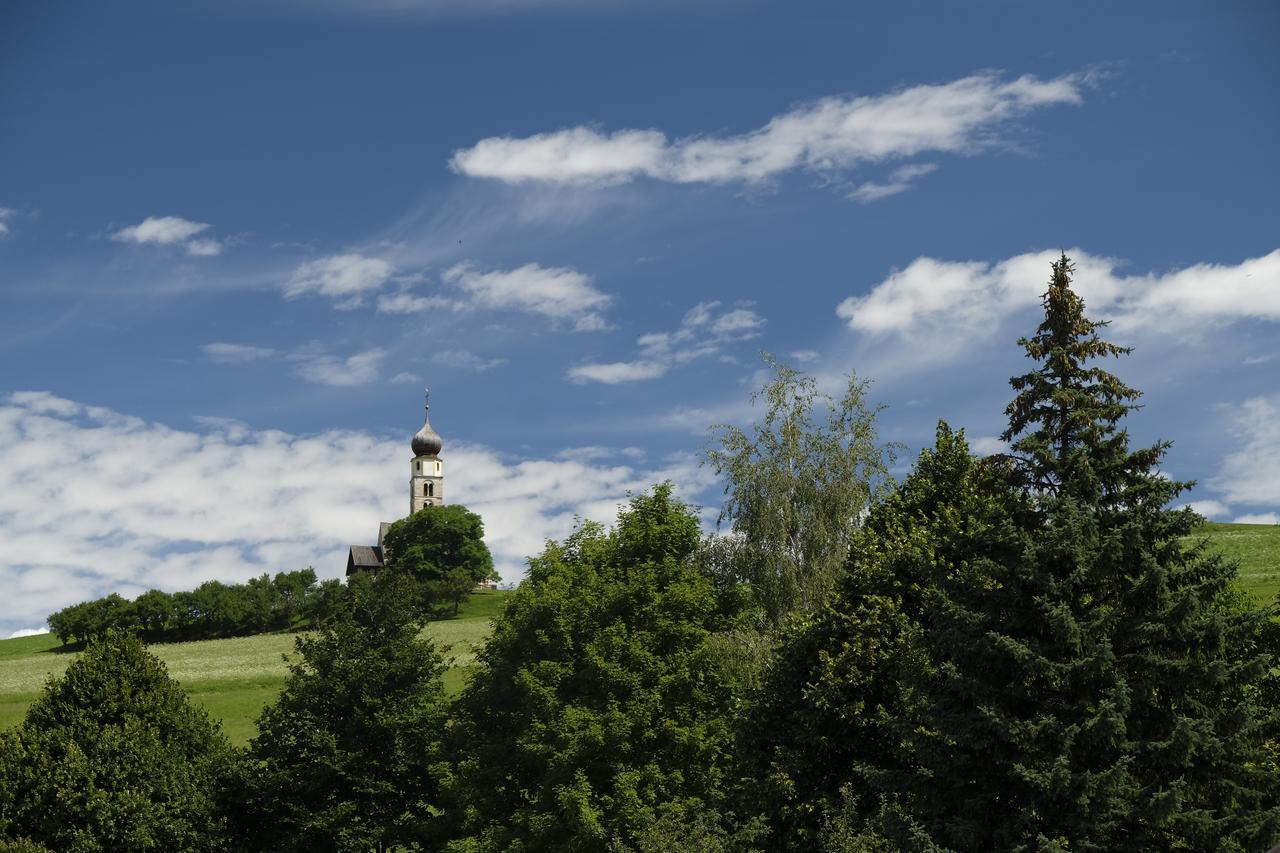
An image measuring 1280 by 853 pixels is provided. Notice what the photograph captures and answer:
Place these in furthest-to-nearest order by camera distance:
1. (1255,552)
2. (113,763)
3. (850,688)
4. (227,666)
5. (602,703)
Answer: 1. (227,666)
2. (1255,552)
3. (113,763)
4. (602,703)
5. (850,688)

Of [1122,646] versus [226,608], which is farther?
[226,608]

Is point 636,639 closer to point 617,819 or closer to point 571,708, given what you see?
point 571,708

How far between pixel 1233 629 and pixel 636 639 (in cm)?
2337

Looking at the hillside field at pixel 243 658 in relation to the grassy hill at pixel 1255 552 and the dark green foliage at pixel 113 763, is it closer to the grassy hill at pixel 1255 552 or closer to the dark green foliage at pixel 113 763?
the grassy hill at pixel 1255 552

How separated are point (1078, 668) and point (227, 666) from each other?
95.7 m

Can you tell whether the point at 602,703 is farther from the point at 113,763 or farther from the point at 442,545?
the point at 442,545

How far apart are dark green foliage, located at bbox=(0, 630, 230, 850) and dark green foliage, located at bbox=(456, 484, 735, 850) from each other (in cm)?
1252

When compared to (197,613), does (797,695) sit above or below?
below

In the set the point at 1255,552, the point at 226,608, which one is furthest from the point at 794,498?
the point at 226,608

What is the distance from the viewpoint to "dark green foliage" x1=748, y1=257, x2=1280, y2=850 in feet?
95.3

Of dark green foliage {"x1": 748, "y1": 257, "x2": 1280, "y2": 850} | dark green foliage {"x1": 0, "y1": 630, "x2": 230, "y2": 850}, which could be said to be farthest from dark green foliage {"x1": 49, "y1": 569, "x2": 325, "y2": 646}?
dark green foliage {"x1": 748, "y1": 257, "x2": 1280, "y2": 850}

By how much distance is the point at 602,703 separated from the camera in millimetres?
48031

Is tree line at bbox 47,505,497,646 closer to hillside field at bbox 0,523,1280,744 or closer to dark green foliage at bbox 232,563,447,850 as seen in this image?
hillside field at bbox 0,523,1280,744

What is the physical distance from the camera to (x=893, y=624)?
133ft
